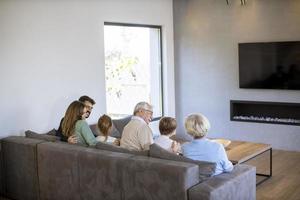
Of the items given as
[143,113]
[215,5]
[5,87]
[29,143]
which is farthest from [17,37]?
[215,5]

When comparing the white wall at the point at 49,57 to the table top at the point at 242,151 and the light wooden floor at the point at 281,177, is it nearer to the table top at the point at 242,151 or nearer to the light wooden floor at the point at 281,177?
the table top at the point at 242,151

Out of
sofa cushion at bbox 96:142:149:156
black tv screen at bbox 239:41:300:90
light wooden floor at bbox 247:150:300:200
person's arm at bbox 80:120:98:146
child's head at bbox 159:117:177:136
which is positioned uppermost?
black tv screen at bbox 239:41:300:90

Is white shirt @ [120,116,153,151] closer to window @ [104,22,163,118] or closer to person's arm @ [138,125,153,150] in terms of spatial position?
person's arm @ [138,125,153,150]

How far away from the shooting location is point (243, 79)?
24.0 feet

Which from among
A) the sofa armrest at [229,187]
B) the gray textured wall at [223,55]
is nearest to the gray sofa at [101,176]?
the sofa armrest at [229,187]

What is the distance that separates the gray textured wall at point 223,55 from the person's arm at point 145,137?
343 cm

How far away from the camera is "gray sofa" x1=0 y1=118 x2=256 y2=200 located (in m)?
3.34

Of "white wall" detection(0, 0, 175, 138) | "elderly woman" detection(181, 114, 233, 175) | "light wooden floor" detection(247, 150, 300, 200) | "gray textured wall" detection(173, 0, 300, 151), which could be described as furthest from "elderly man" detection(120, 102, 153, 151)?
"gray textured wall" detection(173, 0, 300, 151)

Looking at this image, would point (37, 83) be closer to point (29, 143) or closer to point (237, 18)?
point (29, 143)

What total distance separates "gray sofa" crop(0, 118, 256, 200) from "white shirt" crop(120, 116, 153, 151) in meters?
0.37

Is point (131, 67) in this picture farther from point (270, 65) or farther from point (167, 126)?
point (167, 126)

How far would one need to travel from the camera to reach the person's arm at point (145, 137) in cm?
420

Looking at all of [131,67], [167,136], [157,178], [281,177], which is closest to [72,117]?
[167,136]

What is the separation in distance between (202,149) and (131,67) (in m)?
4.18
